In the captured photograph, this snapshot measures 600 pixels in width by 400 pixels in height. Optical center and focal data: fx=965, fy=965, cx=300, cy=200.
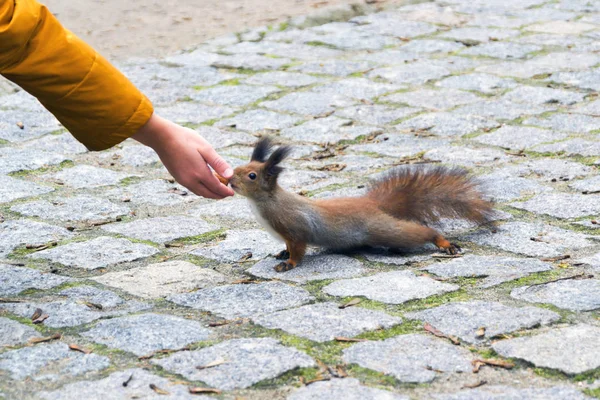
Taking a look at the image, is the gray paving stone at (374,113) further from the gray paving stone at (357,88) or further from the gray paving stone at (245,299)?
the gray paving stone at (245,299)

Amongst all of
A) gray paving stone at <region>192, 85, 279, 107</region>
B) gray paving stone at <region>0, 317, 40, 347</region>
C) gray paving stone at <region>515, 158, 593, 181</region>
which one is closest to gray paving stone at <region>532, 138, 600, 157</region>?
gray paving stone at <region>515, 158, 593, 181</region>

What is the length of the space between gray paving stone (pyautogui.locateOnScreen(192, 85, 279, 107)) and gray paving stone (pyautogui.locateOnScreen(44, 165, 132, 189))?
146 centimetres

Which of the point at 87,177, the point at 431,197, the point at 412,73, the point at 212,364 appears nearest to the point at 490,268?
the point at 431,197

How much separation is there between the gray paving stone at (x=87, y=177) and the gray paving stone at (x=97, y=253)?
943mm

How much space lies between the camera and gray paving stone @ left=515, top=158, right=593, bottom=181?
16.7 feet

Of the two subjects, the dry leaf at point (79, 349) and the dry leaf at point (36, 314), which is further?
the dry leaf at point (36, 314)

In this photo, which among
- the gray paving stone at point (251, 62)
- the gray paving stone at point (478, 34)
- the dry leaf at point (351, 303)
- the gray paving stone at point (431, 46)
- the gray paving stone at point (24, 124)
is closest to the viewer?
the dry leaf at point (351, 303)

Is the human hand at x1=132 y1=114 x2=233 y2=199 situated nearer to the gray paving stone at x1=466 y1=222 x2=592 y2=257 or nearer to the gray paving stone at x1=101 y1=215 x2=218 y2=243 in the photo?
the gray paving stone at x1=101 y1=215 x2=218 y2=243

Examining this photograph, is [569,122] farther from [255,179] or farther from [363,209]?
[255,179]

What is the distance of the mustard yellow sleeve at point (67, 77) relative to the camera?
323cm

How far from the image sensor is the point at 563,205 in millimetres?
4660

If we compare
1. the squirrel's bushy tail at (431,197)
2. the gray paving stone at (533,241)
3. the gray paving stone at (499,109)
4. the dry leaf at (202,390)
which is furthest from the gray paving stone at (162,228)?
the gray paving stone at (499,109)

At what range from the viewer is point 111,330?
331cm

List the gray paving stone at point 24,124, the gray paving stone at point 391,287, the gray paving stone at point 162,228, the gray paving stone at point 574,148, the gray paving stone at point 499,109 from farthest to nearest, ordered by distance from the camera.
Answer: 1. the gray paving stone at point 499,109
2. the gray paving stone at point 24,124
3. the gray paving stone at point 574,148
4. the gray paving stone at point 162,228
5. the gray paving stone at point 391,287
